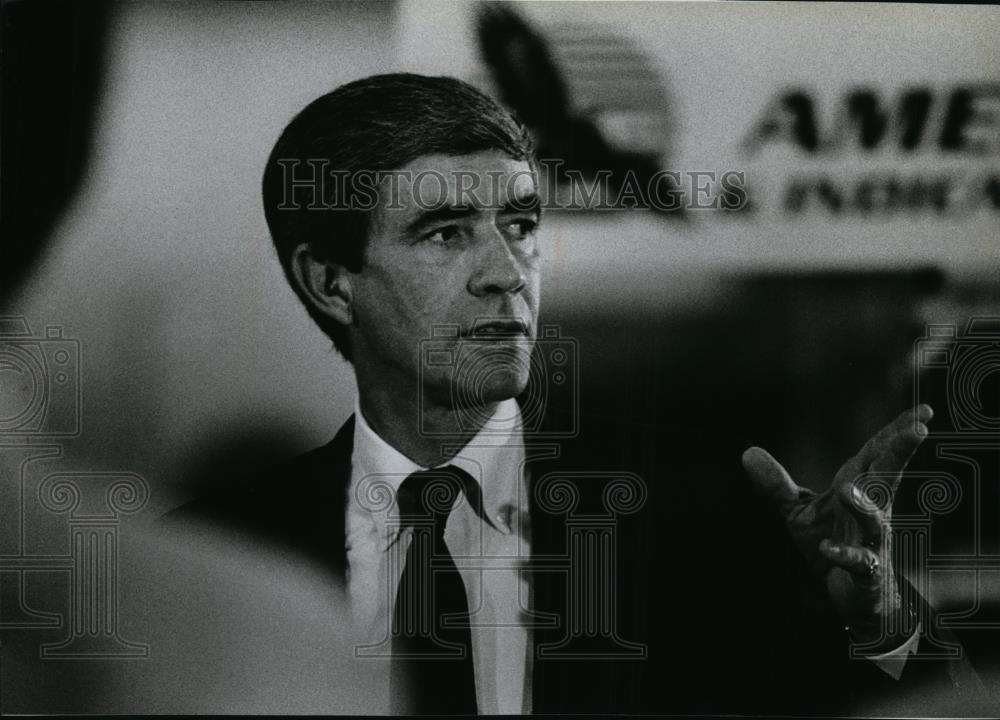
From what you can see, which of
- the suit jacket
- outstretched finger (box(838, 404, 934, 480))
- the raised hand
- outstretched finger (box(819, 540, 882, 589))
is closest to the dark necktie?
the suit jacket

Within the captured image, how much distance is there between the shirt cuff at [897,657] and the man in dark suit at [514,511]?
3.1 inches

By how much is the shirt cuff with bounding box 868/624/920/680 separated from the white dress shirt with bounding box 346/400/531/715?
110 cm

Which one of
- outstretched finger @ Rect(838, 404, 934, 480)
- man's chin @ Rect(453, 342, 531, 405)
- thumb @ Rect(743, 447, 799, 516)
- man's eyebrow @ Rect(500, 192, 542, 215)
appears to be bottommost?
thumb @ Rect(743, 447, 799, 516)

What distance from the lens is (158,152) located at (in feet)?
12.5

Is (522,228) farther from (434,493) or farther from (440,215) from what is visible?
(434,493)

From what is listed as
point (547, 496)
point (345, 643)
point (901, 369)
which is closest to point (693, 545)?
point (547, 496)

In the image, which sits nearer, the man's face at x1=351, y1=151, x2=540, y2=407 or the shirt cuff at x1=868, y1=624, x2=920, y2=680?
the man's face at x1=351, y1=151, x2=540, y2=407

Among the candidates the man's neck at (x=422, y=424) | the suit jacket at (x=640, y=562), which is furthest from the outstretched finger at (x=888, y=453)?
the man's neck at (x=422, y=424)

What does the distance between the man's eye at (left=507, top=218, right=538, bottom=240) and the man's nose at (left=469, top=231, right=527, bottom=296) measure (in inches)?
1.5

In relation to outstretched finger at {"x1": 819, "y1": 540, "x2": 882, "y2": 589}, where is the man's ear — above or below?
above

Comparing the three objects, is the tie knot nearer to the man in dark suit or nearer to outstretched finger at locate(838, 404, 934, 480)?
the man in dark suit

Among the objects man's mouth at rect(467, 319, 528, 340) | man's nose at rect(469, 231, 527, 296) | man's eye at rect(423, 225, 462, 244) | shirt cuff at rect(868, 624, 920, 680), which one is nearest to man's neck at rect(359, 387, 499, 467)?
man's mouth at rect(467, 319, 528, 340)

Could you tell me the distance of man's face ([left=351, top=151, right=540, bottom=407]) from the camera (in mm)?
3764

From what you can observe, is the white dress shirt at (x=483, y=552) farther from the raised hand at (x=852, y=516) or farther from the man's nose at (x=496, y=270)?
the raised hand at (x=852, y=516)
